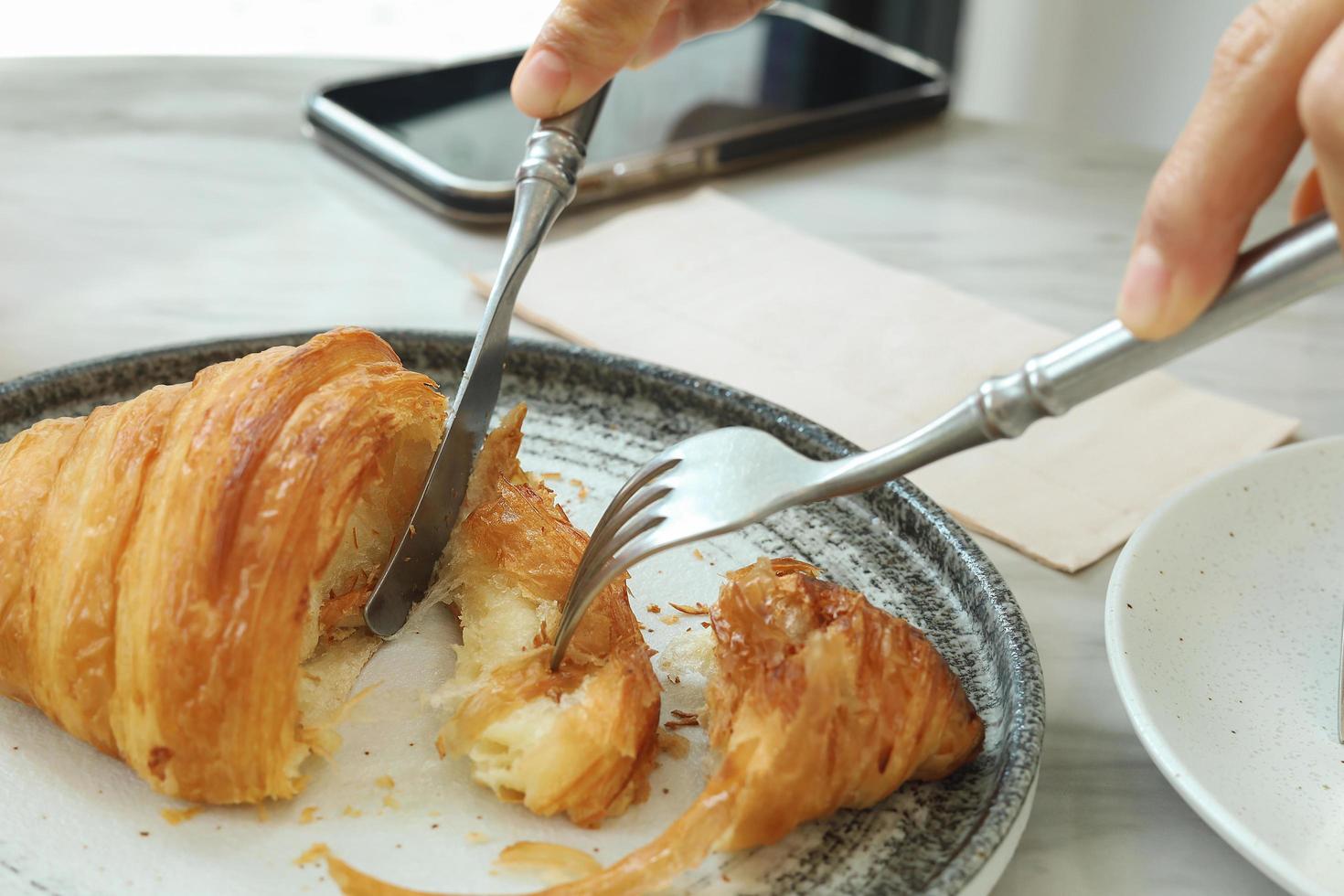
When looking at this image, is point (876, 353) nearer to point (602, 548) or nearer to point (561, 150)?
point (561, 150)

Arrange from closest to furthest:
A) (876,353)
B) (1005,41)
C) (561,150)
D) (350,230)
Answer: (561,150) → (876,353) → (350,230) → (1005,41)

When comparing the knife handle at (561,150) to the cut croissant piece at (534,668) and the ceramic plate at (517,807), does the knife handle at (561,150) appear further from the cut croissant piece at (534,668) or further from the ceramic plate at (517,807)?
the ceramic plate at (517,807)

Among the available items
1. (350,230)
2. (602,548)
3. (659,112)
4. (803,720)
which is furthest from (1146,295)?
(659,112)

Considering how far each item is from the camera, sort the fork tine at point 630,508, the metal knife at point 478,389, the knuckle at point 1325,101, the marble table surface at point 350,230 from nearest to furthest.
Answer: the knuckle at point 1325,101 → the fork tine at point 630,508 → the metal knife at point 478,389 → the marble table surface at point 350,230

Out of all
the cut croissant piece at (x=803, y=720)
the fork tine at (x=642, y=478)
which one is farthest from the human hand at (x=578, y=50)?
the cut croissant piece at (x=803, y=720)

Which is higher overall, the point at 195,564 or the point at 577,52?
the point at 577,52
